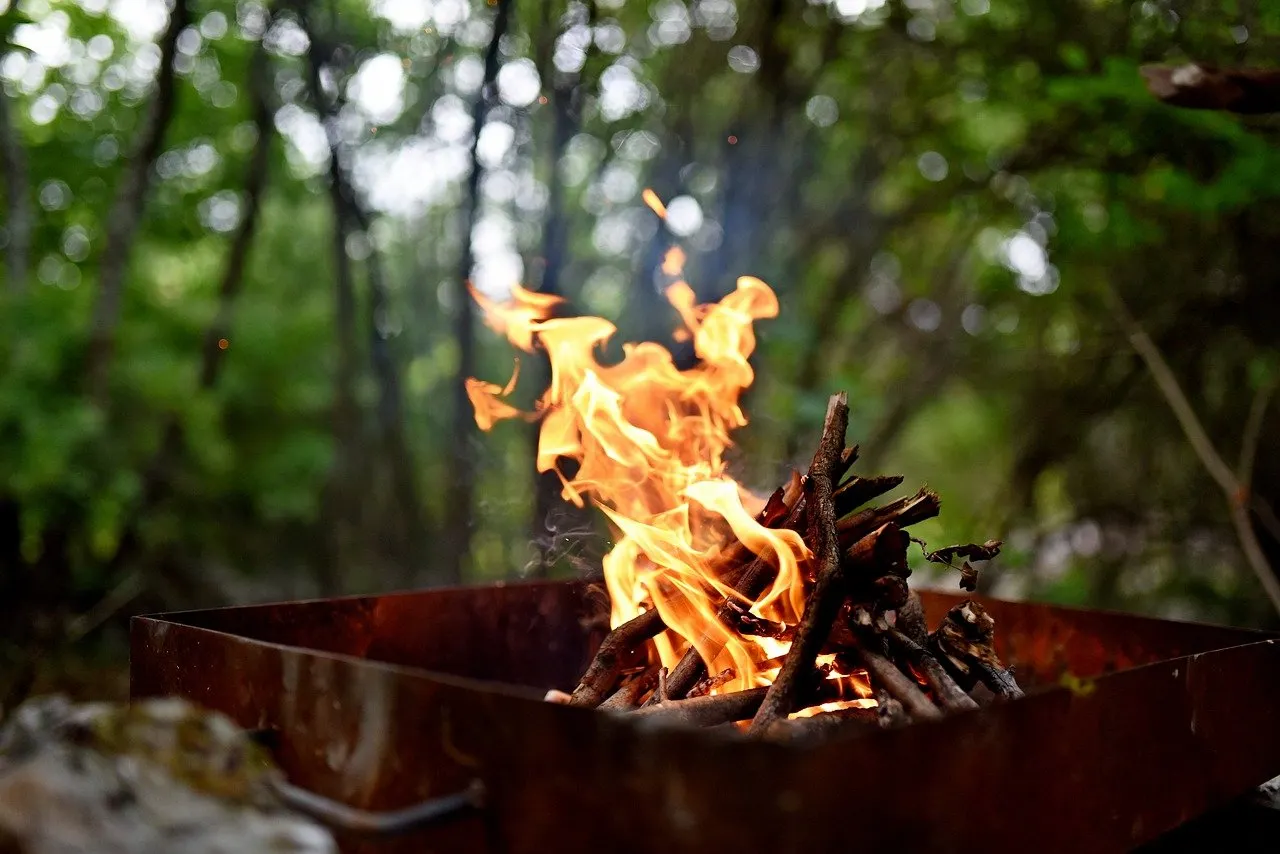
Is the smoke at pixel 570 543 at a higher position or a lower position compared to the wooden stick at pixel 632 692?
lower

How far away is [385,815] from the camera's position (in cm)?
159

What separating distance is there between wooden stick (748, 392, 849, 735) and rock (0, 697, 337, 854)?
3.12 ft

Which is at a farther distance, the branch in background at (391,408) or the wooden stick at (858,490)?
the branch in background at (391,408)

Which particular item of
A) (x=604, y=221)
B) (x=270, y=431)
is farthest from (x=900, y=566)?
(x=604, y=221)

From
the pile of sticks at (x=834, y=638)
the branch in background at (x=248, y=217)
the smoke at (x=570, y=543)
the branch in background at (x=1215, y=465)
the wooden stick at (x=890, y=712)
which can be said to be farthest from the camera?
the branch in background at (x=248, y=217)

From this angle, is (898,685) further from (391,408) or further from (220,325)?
(220,325)

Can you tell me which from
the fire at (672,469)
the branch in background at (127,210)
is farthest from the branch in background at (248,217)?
the fire at (672,469)

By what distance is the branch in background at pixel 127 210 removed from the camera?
5.59m

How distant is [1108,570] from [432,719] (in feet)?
18.7

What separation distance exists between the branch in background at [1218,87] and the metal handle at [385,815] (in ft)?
8.03

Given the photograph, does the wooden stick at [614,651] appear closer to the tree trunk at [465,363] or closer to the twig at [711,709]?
the twig at [711,709]

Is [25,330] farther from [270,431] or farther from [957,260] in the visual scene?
[957,260]

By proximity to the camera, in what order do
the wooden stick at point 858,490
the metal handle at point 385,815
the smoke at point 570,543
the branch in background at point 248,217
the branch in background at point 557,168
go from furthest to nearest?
the branch in background at point 248,217 → the branch in background at point 557,168 → the smoke at point 570,543 → the wooden stick at point 858,490 → the metal handle at point 385,815

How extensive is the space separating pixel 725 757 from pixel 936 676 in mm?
1005
